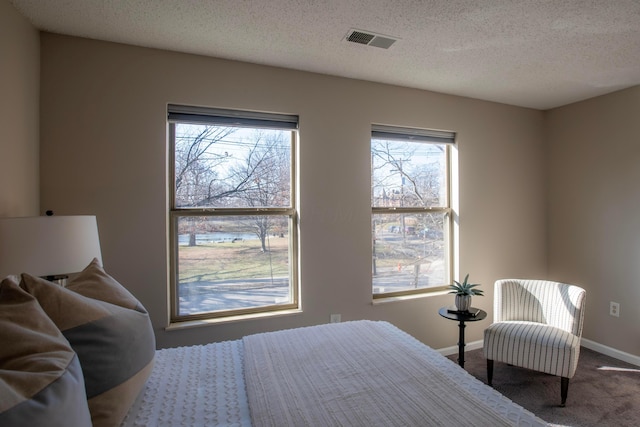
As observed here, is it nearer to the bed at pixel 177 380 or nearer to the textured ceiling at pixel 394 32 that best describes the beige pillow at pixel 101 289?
the bed at pixel 177 380

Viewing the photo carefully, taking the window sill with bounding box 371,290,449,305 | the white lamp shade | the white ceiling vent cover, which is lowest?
the window sill with bounding box 371,290,449,305

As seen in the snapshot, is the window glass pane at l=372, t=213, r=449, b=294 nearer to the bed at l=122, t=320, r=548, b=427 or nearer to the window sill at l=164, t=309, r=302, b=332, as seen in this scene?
the window sill at l=164, t=309, r=302, b=332

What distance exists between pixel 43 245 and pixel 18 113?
85 cm

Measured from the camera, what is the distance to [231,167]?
8.12 ft

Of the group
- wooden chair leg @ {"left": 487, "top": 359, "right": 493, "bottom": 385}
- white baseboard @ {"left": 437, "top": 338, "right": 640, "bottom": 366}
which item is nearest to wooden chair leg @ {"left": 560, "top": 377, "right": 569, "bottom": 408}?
wooden chair leg @ {"left": 487, "top": 359, "right": 493, "bottom": 385}

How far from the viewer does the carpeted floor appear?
2137 mm

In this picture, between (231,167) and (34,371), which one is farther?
(231,167)

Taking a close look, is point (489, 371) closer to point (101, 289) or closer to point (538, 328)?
point (538, 328)

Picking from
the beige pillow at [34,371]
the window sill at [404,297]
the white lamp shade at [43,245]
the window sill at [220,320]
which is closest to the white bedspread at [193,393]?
the beige pillow at [34,371]

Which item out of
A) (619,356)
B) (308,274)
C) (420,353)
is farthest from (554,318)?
(308,274)

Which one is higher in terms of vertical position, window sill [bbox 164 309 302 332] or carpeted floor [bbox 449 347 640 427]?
Answer: window sill [bbox 164 309 302 332]

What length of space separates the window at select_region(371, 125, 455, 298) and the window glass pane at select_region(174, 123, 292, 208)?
2.87 ft

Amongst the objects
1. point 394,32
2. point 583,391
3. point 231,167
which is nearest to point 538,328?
point 583,391

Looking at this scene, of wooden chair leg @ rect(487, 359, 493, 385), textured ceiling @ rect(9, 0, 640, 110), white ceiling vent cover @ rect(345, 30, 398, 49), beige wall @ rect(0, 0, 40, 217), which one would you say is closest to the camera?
beige wall @ rect(0, 0, 40, 217)
